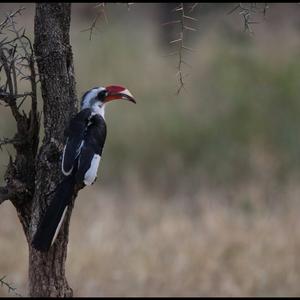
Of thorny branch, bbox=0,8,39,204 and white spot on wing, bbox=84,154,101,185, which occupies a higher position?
thorny branch, bbox=0,8,39,204

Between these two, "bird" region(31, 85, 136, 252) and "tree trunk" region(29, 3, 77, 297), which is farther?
"tree trunk" region(29, 3, 77, 297)

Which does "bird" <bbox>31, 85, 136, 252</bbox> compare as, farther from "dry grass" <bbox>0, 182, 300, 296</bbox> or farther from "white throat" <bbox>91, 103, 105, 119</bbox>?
"dry grass" <bbox>0, 182, 300, 296</bbox>

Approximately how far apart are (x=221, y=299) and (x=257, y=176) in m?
2.73

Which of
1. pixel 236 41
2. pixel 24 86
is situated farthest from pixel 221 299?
pixel 236 41

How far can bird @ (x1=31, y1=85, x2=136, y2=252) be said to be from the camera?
3479 mm

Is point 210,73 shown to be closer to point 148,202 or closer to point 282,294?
point 148,202

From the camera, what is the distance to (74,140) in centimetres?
356

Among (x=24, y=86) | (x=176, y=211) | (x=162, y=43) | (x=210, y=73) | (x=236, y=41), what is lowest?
(x=176, y=211)

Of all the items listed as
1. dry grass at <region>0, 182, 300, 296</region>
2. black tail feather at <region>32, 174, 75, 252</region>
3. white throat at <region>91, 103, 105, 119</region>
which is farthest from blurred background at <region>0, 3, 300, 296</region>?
black tail feather at <region>32, 174, 75, 252</region>

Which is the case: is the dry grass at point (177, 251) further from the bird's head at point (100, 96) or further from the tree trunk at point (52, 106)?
the bird's head at point (100, 96)

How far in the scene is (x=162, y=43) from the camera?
1494 cm

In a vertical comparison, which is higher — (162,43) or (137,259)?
(162,43)

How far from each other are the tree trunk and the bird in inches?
4.4

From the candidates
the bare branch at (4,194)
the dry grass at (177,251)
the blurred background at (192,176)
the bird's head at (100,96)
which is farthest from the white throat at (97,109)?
the dry grass at (177,251)
